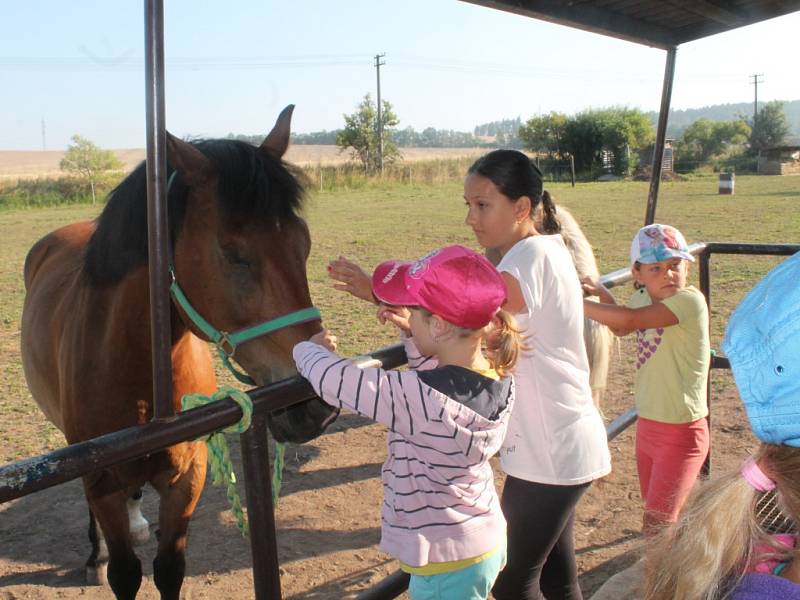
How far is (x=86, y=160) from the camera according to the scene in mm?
35938

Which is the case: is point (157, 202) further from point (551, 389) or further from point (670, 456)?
point (670, 456)

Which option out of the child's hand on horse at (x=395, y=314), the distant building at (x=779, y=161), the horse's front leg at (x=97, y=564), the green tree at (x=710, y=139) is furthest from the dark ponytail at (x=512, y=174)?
the green tree at (x=710, y=139)

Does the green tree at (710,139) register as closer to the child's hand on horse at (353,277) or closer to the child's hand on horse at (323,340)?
the child's hand on horse at (353,277)

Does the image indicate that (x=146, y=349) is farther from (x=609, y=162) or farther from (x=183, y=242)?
(x=609, y=162)

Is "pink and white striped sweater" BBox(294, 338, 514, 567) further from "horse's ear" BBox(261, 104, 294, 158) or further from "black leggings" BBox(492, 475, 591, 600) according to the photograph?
"horse's ear" BBox(261, 104, 294, 158)

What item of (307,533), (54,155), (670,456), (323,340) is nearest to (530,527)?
(323,340)

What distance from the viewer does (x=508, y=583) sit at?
2002 millimetres

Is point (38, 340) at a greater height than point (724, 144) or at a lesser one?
lesser

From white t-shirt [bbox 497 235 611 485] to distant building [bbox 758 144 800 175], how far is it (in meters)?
45.6

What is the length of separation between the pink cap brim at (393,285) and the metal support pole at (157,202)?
1.66ft

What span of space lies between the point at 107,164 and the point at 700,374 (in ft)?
128

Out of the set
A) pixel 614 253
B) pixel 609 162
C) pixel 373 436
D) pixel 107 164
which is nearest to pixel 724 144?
pixel 609 162

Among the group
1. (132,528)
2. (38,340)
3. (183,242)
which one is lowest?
(132,528)

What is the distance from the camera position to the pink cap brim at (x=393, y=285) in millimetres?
1602
